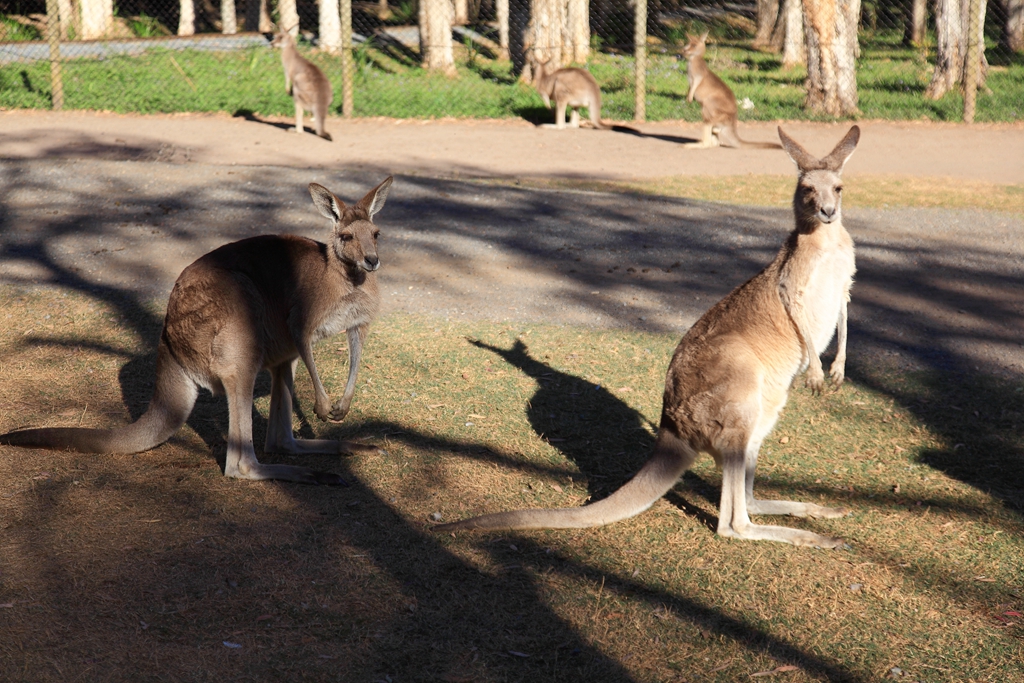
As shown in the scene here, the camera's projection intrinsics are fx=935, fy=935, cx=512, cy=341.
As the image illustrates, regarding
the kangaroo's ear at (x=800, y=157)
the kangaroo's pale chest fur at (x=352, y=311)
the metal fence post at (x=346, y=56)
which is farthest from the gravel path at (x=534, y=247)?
the metal fence post at (x=346, y=56)

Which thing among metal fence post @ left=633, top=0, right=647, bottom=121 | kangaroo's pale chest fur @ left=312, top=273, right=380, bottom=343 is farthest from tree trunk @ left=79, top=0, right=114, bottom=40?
kangaroo's pale chest fur @ left=312, top=273, right=380, bottom=343

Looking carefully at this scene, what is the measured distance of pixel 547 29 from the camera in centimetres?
1387

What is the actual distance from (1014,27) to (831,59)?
884 cm

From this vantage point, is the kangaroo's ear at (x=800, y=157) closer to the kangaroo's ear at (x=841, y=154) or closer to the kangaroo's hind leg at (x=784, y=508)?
the kangaroo's ear at (x=841, y=154)

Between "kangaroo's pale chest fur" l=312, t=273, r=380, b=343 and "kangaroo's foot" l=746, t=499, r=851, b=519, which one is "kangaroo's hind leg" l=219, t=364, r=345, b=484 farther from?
"kangaroo's foot" l=746, t=499, r=851, b=519

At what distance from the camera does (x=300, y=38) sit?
18.4m

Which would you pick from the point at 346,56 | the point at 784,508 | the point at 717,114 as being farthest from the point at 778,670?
the point at 346,56

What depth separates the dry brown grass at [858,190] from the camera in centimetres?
823

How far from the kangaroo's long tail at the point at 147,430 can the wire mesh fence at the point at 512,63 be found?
9.39 m

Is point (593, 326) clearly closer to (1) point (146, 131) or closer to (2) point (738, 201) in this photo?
(2) point (738, 201)

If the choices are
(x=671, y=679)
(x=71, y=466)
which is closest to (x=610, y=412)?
(x=671, y=679)

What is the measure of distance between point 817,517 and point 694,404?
2.31 ft

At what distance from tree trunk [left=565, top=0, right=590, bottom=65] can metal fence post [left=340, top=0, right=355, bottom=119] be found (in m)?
5.15

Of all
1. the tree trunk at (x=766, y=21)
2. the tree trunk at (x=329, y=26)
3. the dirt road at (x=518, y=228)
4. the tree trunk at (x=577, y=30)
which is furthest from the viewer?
the tree trunk at (x=766, y=21)
